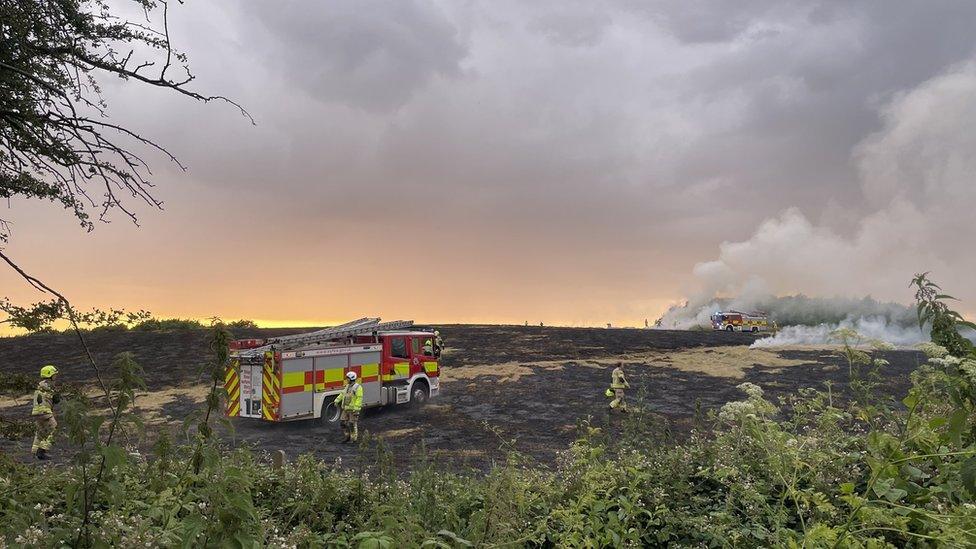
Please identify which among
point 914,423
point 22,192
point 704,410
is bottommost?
point 704,410

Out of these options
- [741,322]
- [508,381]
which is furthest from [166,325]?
[741,322]

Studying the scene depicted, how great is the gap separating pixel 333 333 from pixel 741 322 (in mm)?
42699

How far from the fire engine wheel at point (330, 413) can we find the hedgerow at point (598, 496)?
8.72 m

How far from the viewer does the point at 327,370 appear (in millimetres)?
16281

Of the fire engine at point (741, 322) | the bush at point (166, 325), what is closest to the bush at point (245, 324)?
the bush at point (166, 325)

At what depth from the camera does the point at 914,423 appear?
5328mm

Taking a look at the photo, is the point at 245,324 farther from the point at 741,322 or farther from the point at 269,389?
the point at 741,322

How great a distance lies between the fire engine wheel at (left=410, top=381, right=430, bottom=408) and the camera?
1816cm

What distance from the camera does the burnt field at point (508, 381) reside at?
1409cm

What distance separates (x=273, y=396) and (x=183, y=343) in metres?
17.6

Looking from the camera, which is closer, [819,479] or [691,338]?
[819,479]

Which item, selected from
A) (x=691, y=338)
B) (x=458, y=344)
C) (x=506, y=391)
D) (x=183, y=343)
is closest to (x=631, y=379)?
(x=506, y=391)

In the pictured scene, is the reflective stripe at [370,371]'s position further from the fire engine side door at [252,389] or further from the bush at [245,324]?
the bush at [245,324]

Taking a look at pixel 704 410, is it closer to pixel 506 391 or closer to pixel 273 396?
pixel 506 391
